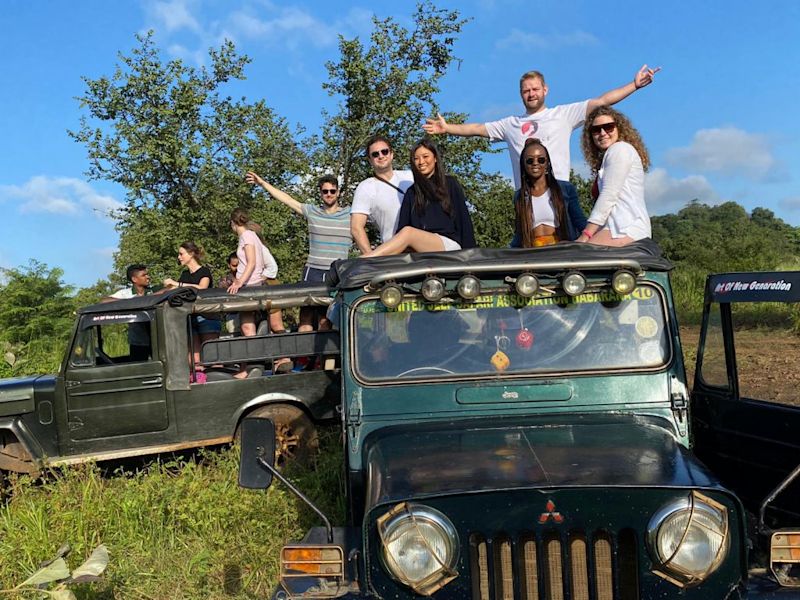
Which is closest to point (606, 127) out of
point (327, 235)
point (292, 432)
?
point (327, 235)

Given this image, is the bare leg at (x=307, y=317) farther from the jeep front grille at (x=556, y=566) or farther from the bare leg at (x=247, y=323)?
the jeep front grille at (x=556, y=566)

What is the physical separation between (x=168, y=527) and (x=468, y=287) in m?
2.90

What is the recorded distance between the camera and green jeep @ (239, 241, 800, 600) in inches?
108

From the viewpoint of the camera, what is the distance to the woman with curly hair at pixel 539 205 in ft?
16.2

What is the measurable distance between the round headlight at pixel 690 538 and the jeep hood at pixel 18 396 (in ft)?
19.2

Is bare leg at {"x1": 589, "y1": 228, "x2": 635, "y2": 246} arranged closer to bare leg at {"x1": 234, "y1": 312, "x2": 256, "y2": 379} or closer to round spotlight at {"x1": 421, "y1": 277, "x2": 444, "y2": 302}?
round spotlight at {"x1": 421, "y1": 277, "x2": 444, "y2": 302}

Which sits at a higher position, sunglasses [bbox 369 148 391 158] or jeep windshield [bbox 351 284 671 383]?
sunglasses [bbox 369 148 391 158]

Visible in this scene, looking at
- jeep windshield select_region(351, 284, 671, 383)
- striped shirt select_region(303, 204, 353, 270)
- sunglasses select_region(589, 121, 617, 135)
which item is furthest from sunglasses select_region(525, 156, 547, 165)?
striped shirt select_region(303, 204, 353, 270)

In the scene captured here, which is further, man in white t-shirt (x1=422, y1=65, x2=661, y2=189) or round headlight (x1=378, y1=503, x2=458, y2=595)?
man in white t-shirt (x1=422, y1=65, x2=661, y2=189)

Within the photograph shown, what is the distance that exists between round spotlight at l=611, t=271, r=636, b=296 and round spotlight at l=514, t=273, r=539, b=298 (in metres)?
0.35

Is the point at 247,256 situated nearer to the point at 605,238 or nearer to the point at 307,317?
the point at 307,317

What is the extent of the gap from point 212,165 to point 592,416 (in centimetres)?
1029

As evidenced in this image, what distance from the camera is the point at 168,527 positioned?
5348mm

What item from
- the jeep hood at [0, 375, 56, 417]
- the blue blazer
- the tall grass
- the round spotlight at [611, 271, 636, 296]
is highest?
the blue blazer
